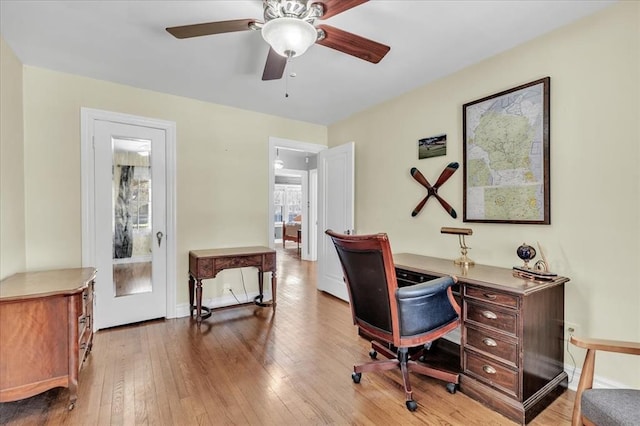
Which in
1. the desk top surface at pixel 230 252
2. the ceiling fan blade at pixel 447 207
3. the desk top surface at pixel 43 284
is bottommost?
the desk top surface at pixel 43 284

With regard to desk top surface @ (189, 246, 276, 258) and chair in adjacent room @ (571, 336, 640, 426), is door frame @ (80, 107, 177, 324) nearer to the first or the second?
desk top surface @ (189, 246, 276, 258)

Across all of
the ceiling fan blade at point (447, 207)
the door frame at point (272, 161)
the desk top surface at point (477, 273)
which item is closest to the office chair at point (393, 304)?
the desk top surface at point (477, 273)

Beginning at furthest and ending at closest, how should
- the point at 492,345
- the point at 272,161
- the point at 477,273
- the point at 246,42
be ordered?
the point at 272,161
the point at 246,42
the point at 477,273
the point at 492,345

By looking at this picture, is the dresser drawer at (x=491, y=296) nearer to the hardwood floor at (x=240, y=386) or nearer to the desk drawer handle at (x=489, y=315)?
the desk drawer handle at (x=489, y=315)

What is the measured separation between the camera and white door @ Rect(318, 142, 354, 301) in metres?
3.89

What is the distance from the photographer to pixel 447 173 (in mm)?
2830

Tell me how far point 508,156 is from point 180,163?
10.8 ft

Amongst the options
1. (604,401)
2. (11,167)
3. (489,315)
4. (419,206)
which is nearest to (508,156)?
(419,206)

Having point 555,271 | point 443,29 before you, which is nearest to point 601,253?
point 555,271

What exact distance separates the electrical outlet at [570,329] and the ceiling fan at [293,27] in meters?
2.30

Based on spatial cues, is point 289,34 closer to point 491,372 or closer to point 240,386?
point 240,386

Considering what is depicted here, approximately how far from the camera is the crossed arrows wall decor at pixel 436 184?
2797 mm

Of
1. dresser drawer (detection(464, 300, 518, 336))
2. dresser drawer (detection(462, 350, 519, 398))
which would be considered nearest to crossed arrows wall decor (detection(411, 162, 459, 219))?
dresser drawer (detection(464, 300, 518, 336))

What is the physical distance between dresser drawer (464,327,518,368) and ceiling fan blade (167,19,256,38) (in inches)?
94.0
